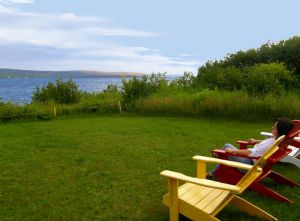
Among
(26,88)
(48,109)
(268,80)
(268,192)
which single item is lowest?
(26,88)

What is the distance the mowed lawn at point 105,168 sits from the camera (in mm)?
4895

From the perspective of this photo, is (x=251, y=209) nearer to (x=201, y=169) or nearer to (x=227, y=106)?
(x=201, y=169)

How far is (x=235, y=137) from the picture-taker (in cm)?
989

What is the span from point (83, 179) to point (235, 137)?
5.05 metres

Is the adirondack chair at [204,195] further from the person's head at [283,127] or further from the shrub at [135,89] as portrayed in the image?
the shrub at [135,89]

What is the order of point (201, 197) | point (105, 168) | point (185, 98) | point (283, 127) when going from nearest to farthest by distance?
1. point (201, 197)
2. point (283, 127)
3. point (105, 168)
4. point (185, 98)

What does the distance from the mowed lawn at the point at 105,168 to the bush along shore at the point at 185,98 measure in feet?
4.02

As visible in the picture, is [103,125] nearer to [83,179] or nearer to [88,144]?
[88,144]

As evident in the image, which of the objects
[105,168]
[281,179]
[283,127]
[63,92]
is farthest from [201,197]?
[63,92]

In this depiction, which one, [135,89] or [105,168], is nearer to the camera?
[105,168]

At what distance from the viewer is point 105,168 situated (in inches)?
269

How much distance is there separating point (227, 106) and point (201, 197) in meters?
9.46

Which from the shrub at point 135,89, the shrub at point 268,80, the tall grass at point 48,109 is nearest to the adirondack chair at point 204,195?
the tall grass at point 48,109

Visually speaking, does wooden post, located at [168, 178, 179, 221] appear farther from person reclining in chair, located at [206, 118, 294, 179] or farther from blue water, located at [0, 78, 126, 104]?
blue water, located at [0, 78, 126, 104]
